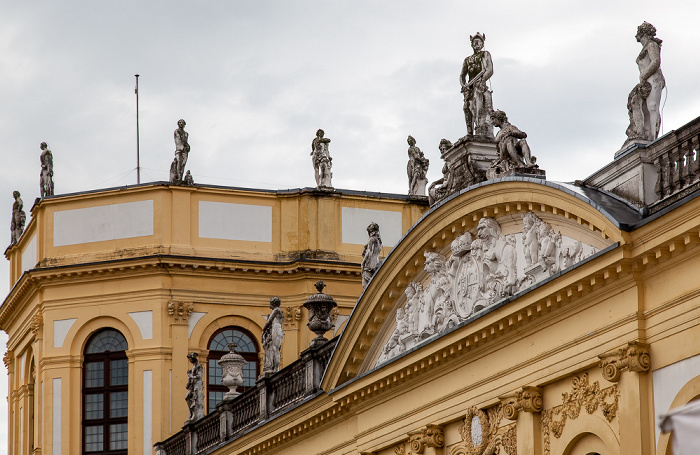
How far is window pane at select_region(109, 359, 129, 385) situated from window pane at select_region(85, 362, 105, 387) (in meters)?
0.29

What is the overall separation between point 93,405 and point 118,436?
1.19 m

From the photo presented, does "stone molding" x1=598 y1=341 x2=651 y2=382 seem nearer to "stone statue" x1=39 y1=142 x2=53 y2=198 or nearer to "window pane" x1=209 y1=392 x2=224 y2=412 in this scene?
"window pane" x1=209 y1=392 x2=224 y2=412

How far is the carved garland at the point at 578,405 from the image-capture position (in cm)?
1820

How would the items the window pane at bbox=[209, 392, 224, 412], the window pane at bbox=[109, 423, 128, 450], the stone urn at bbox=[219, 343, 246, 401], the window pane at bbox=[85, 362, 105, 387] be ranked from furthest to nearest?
the window pane at bbox=[85, 362, 105, 387] < the window pane at bbox=[209, 392, 224, 412] < the window pane at bbox=[109, 423, 128, 450] < the stone urn at bbox=[219, 343, 246, 401]

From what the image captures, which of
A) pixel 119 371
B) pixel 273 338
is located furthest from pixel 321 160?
pixel 273 338

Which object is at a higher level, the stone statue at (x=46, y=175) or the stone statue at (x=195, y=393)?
the stone statue at (x=46, y=175)

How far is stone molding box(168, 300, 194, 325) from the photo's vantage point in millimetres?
37562

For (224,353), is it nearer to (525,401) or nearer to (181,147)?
(181,147)

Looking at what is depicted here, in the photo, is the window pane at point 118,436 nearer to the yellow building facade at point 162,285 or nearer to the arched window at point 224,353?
the yellow building facade at point 162,285

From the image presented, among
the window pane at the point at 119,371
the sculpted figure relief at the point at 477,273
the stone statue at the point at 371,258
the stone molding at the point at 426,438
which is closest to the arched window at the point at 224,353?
the window pane at the point at 119,371

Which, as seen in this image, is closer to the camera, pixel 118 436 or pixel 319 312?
pixel 319 312

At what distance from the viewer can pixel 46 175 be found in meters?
40.8

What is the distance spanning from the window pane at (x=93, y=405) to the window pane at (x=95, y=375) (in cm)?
34

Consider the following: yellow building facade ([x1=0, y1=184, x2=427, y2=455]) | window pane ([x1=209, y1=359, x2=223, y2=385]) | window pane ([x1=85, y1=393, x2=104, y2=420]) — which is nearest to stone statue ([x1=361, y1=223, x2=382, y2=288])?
yellow building facade ([x1=0, y1=184, x2=427, y2=455])
